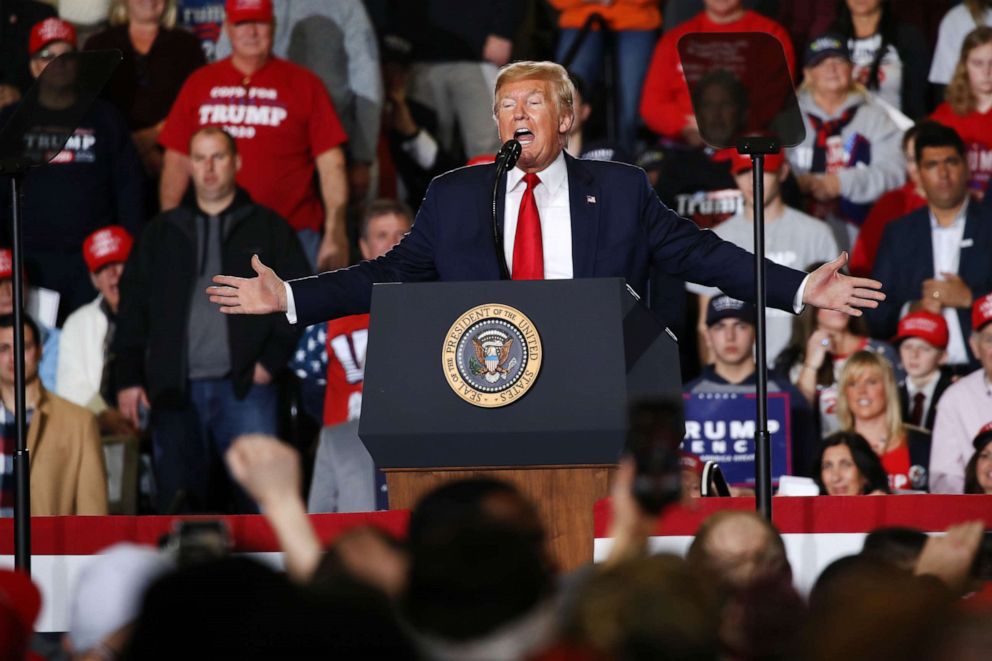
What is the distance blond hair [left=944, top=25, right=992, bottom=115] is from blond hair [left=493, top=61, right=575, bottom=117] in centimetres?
415

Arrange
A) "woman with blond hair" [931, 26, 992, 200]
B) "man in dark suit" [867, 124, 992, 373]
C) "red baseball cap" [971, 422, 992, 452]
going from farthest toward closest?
"woman with blond hair" [931, 26, 992, 200] → "man in dark suit" [867, 124, 992, 373] → "red baseball cap" [971, 422, 992, 452]

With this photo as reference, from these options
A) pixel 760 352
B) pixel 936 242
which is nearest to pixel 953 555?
pixel 760 352

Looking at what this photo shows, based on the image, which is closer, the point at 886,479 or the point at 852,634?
the point at 852,634

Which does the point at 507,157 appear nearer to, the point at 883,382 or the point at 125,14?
the point at 883,382

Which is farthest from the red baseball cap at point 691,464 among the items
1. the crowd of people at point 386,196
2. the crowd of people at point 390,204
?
the crowd of people at point 386,196

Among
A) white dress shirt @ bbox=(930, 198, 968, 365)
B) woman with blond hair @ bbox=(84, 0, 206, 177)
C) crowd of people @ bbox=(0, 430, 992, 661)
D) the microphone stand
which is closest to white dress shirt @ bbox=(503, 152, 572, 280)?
the microphone stand

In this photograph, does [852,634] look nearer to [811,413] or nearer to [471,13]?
[811,413]

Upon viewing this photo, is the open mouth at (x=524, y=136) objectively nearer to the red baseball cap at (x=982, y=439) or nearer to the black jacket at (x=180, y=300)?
the red baseball cap at (x=982, y=439)

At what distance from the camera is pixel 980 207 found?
26.0 ft

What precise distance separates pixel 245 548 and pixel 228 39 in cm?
461

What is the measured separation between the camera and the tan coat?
6.86 metres

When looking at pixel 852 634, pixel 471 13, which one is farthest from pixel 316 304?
pixel 471 13

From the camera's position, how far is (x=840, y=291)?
14.9 feet

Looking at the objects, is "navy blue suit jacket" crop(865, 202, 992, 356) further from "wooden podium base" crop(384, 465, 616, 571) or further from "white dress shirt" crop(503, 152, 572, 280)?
"wooden podium base" crop(384, 465, 616, 571)
